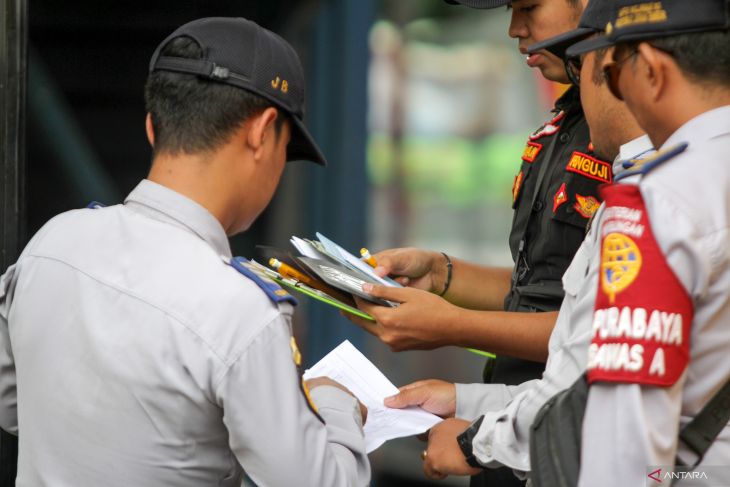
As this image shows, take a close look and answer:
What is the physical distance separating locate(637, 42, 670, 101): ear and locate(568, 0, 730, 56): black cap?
0.02 meters

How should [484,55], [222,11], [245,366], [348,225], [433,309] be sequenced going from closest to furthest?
[245,366]
[433,309]
[348,225]
[222,11]
[484,55]

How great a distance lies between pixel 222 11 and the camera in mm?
4660

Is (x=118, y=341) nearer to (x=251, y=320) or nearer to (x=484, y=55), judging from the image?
(x=251, y=320)

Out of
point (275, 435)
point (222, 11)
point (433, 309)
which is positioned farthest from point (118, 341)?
point (222, 11)

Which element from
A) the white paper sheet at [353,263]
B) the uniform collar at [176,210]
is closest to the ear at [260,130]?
→ the uniform collar at [176,210]

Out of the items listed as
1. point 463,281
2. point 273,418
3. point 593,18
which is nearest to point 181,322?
point 273,418

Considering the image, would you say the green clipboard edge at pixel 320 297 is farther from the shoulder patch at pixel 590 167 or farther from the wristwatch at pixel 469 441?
the shoulder patch at pixel 590 167

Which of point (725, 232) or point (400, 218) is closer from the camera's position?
point (725, 232)

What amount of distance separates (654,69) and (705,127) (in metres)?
0.11

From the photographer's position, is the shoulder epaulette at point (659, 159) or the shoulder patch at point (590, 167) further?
the shoulder patch at point (590, 167)

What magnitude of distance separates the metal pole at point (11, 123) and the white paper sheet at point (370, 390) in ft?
2.64

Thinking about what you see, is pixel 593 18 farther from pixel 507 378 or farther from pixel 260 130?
pixel 507 378

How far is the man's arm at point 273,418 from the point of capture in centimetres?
156

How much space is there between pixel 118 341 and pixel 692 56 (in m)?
0.95
